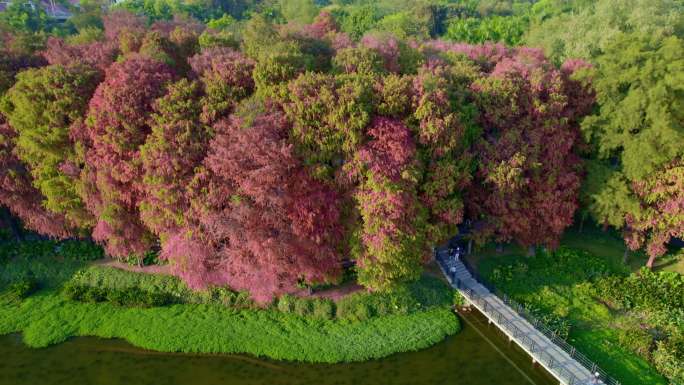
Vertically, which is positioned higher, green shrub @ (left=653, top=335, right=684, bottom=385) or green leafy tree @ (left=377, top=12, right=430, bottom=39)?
green leafy tree @ (left=377, top=12, right=430, bottom=39)

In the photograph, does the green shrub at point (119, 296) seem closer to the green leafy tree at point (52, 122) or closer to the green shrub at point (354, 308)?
the green leafy tree at point (52, 122)

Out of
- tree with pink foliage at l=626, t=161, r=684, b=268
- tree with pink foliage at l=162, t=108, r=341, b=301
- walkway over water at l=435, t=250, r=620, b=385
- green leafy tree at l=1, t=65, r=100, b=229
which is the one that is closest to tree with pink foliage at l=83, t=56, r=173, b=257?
green leafy tree at l=1, t=65, r=100, b=229

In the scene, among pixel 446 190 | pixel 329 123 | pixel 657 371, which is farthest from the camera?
pixel 446 190

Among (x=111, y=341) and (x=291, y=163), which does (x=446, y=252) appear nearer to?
(x=291, y=163)

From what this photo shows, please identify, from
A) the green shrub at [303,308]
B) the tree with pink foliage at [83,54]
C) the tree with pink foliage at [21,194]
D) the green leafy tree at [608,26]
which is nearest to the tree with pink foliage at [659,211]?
the green leafy tree at [608,26]

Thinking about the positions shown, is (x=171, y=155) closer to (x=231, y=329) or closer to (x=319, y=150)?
(x=319, y=150)

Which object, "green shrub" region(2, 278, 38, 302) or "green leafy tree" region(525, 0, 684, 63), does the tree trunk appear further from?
"green leafy tree" region(525, 0, 684, 63)

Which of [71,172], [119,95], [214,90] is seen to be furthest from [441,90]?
[71,172]
